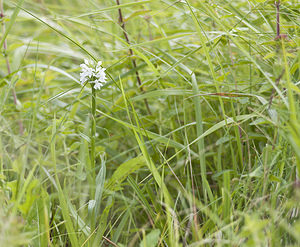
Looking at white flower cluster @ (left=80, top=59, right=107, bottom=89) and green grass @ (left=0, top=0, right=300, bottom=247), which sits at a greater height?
white flower cluster @ (left=80, top=59, right=107, bottom=89)

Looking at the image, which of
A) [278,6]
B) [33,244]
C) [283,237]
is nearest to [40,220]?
[33,244]

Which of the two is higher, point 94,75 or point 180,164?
point 94,75

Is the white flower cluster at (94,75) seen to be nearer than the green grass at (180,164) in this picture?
No

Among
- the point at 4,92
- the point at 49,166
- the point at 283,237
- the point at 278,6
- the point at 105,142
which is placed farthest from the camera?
the point at 105,142

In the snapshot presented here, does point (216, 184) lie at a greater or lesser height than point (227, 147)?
lesser

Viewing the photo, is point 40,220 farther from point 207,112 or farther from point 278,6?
point 278,6

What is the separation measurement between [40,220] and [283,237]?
688 mm

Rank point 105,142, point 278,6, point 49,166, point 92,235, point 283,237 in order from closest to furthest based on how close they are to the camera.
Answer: point 283,237, point 92,235, point 278,6, point 49,166, point 105,142

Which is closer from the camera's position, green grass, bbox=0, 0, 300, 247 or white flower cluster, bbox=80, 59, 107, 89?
green grass, bbox=0, 0, 300, 247

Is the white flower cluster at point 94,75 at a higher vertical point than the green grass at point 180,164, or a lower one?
higher

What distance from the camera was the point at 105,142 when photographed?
167 cm

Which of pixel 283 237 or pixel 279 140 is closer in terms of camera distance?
pixel 283 237

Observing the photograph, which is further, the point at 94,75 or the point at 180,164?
the point at 180,164

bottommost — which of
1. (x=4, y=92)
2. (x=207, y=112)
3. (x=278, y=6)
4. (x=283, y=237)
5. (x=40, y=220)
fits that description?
(x=283, y=237)
